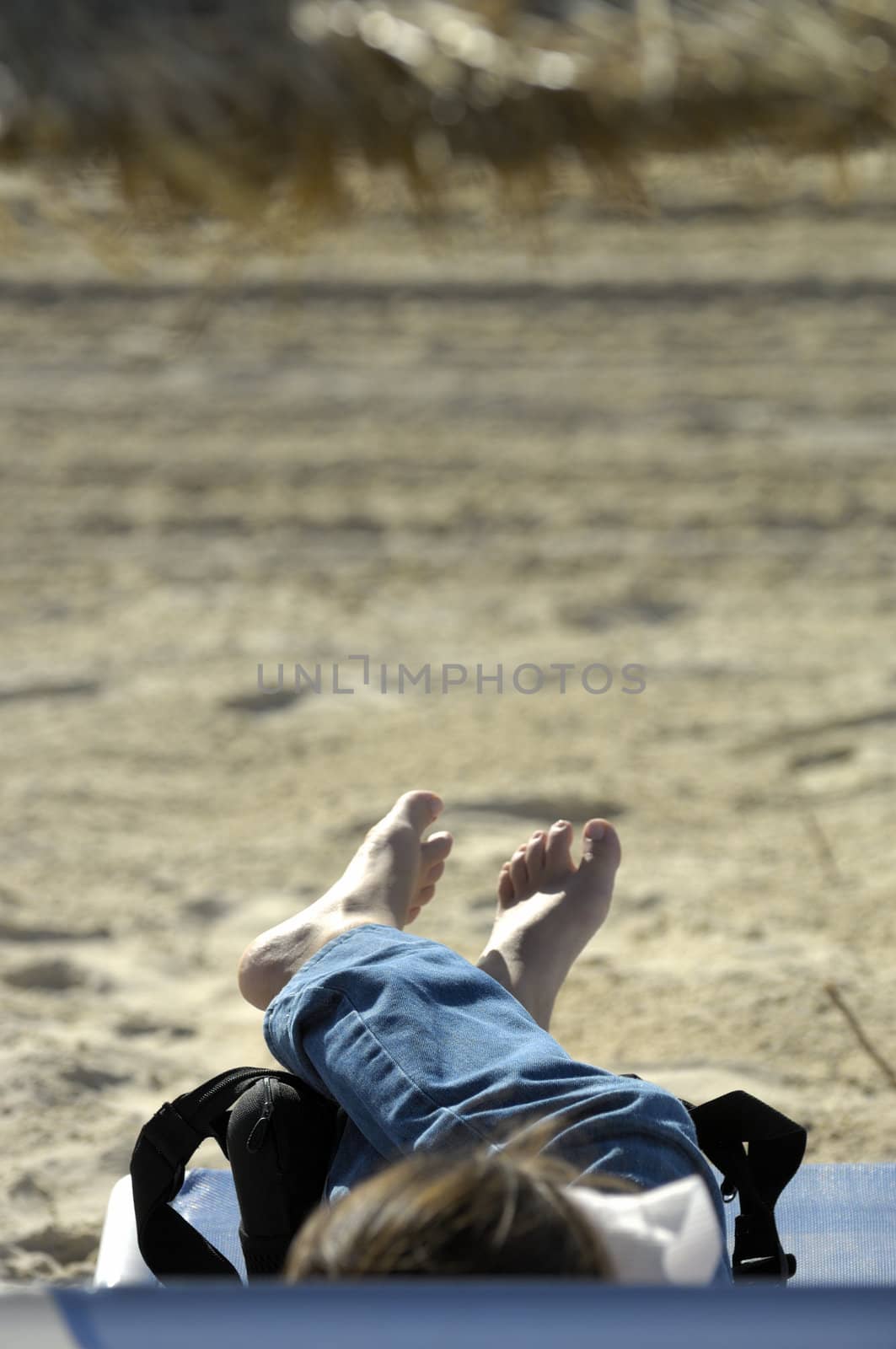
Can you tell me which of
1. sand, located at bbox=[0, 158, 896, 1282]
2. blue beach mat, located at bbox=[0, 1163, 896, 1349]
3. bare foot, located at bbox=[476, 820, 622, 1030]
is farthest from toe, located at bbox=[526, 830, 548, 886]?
blue beach mat, located at bbox=[0, 1163, 896, 1349]

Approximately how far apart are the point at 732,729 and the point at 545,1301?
2232 mm

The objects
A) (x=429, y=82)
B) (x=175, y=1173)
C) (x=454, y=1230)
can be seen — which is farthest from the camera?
(x=429, y=82)

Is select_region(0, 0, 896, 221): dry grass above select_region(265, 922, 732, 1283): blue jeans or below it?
above

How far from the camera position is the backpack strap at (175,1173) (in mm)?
1234

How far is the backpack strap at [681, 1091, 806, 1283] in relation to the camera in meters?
1.21

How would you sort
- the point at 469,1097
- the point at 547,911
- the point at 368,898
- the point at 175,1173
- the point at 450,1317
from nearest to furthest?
the point at 450,1317 → the point at 469,1097 → the point at 175,1173 → the point at 368,898 → the point at 547,911

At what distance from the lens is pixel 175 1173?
1.25 m

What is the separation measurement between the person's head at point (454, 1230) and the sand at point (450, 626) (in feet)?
2.51

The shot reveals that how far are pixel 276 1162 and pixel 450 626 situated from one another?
7.11 ft

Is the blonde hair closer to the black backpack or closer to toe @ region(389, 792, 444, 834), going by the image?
the black backpack

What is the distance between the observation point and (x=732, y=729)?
110 inches

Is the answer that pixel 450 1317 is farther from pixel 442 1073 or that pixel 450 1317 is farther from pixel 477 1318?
pixel 442 1073

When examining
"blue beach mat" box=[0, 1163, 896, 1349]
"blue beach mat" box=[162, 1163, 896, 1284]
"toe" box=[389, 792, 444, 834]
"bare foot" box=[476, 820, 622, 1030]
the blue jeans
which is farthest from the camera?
"toe" box=[389, 792, 444, 834]

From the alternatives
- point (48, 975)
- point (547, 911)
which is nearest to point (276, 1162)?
point (547, 911)
